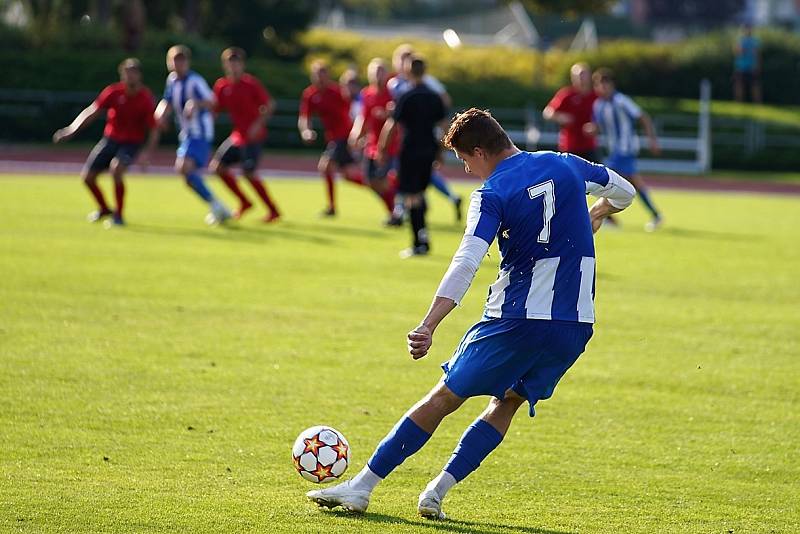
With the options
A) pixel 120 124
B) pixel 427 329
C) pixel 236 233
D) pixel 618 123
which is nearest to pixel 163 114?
pixel 120 124

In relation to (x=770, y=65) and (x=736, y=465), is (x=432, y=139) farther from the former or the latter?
(x=770, y=65)

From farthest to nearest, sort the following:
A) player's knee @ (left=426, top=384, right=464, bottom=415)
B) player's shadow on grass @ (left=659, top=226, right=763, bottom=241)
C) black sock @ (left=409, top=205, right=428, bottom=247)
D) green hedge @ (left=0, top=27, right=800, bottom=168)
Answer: green hedge @ (left=0, top=27, right=800, bottom=168), player's shadow on grass @ (left=659, top=226, right=763, bottom=241), black sock @ (left=409, top=205, right=428, bottom=247), player's knee @ (left=426, top=384, right=464, bottom=415)

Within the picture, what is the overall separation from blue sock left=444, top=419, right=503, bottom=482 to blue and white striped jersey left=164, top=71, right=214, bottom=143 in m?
11.9

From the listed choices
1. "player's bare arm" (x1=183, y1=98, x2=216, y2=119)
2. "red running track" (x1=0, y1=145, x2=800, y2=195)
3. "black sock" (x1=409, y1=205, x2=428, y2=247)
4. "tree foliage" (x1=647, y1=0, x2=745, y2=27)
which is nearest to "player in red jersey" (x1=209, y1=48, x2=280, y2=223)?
"player's bare arm" (x1=183, y1=98, x2=216, y2=119)

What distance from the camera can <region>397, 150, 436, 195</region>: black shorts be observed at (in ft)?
47.3

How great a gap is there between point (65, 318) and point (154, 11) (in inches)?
1317

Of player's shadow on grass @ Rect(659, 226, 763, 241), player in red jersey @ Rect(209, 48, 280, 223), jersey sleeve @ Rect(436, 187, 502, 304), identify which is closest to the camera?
jersey sleeve @ Rect(436, 187, 502, 304)

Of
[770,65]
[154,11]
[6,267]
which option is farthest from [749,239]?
[154,11]

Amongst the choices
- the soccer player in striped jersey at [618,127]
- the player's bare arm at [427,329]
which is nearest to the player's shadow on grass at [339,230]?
the soccer player in striped jersey at [618,127]

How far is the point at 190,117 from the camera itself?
54.4 feet

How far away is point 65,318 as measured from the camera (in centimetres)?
996

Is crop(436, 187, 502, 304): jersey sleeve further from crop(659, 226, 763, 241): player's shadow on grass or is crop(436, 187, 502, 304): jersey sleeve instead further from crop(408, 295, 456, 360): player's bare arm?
crop(659, 226, 763, 241): player's shadow on grass

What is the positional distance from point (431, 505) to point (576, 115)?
44.5ft

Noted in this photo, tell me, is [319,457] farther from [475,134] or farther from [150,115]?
[150,115]
